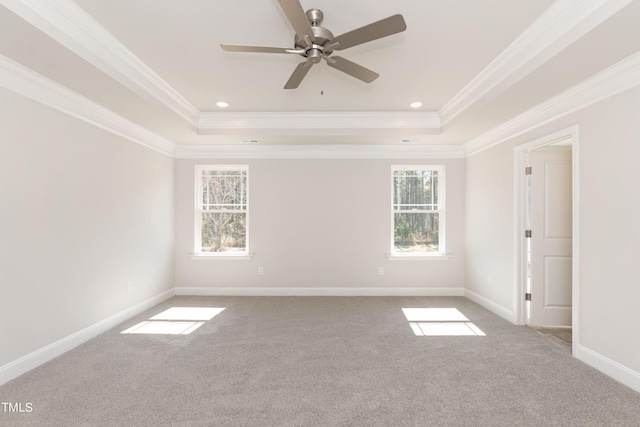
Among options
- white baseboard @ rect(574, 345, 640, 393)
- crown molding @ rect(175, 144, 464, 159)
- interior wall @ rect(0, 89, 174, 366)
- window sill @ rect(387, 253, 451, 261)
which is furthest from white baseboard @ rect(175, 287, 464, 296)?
white baseboard @ rect(574, 345, 640, 393)

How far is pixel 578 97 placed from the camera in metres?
2.81

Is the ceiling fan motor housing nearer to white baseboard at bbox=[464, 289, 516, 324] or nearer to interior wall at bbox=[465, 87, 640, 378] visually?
interior wall at bbox=[465, 87, 640, 378]

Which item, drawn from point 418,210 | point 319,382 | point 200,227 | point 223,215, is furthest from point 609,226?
point 200,227

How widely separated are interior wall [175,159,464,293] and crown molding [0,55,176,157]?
133 cm

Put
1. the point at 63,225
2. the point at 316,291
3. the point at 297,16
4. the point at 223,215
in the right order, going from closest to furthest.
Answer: the point at 297,16 < the point at 63,225 < the point at 316,291 < the point at 223,215

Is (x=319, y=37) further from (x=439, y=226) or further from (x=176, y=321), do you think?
(x=439, y=226)

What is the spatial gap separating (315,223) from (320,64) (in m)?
2.74

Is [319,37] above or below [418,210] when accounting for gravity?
above

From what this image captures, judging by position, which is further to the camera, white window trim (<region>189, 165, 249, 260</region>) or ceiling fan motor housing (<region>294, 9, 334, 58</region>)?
white window trim (<region>189, 165, 249, 260</region>)

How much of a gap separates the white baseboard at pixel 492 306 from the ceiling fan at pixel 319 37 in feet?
10.9

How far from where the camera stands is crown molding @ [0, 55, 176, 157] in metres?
2.42

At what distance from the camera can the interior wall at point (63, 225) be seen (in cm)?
248

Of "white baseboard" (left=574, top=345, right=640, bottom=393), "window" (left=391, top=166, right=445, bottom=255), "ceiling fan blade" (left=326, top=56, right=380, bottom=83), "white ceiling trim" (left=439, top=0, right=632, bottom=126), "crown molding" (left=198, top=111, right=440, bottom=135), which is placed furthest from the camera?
"window" (left=391, top=166, right=445, bottom=255)

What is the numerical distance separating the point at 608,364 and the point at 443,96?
2930mm
